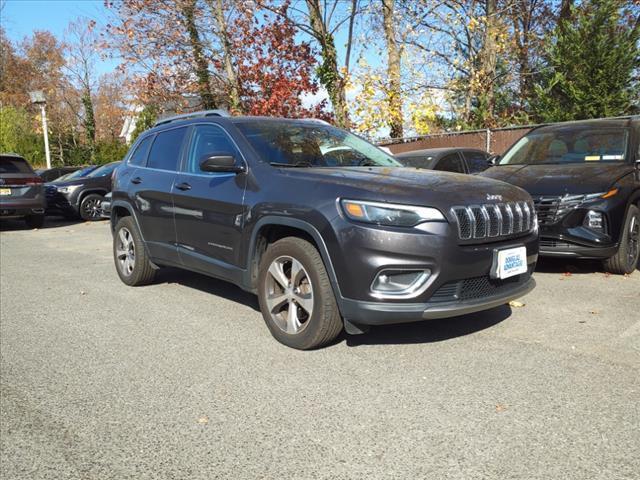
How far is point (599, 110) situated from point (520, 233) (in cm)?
1300

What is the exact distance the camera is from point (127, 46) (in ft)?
57.4

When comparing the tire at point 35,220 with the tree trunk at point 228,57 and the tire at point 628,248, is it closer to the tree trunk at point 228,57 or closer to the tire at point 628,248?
the tree trunk at point 228,57

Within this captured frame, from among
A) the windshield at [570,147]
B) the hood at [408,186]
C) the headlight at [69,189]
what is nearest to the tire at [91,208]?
the headlight at [69,189]

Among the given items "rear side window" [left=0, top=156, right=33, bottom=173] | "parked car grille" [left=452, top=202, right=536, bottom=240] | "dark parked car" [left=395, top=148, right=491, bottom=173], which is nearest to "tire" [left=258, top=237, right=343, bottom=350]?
"parked car grille" [left=452, top=202, right=536, bottom=240]

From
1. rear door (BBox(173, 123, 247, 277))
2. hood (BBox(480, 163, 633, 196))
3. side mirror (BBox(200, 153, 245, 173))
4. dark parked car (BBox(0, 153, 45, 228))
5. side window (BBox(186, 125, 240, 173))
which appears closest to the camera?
side mirror (BBox(200, 153, 245, 173))

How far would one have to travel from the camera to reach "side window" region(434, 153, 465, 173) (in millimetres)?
9141

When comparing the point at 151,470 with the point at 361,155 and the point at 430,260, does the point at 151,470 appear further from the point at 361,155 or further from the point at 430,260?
the point at 361,155

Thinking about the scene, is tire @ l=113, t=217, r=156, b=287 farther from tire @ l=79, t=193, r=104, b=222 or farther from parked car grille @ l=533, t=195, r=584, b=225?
tire @ l=79, t=193, r=104, b=222

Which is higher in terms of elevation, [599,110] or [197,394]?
[599,110]

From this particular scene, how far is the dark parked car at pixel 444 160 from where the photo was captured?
898 cm

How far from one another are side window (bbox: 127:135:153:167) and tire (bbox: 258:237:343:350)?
261cm

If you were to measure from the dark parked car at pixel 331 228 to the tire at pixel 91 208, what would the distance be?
1116 centimetres

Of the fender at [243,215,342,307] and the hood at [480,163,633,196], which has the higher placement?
the hood at [480,163,633,196]

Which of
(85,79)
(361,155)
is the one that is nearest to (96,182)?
(361,155)
